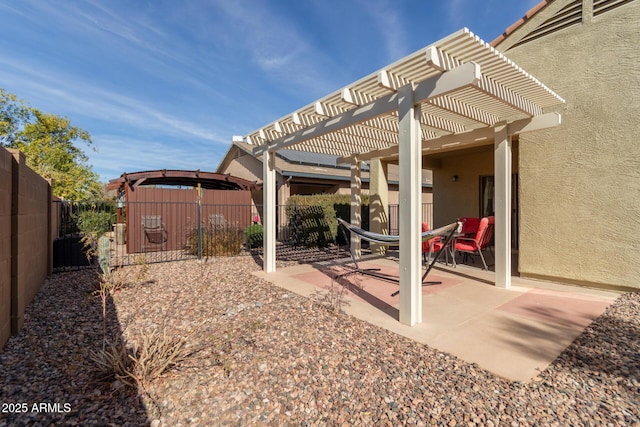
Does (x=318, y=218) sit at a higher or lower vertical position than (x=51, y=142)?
lower

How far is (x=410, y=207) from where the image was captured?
3.38m

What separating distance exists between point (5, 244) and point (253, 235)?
23.1 ft

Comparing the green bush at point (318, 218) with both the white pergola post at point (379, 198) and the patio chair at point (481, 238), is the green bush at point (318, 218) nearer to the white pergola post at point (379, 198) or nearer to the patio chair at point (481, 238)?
the white pergola post at point (379, 198)

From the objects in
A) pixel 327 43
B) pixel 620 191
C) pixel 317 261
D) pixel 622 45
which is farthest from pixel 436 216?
pixel 327 43

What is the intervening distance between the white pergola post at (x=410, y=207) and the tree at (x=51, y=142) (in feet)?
58.4

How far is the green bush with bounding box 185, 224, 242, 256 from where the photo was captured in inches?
347

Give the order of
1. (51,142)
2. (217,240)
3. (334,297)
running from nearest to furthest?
(334,297)
(217,240)
(51,142)

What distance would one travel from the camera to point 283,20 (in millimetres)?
9508

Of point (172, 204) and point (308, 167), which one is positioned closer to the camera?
point (172, 204)

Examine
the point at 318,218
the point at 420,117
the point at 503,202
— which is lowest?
the point at 318,218

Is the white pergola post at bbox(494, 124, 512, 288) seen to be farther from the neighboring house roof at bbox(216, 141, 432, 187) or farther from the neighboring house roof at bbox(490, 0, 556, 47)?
the neighboring house roof at bbox(216, 141, 432, 187)

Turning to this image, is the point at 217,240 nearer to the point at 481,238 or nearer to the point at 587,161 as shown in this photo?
the point at 481,238

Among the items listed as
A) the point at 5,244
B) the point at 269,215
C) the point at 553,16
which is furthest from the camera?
the point at 269,215

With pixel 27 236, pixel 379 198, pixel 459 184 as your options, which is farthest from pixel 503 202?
pixel 27 236
